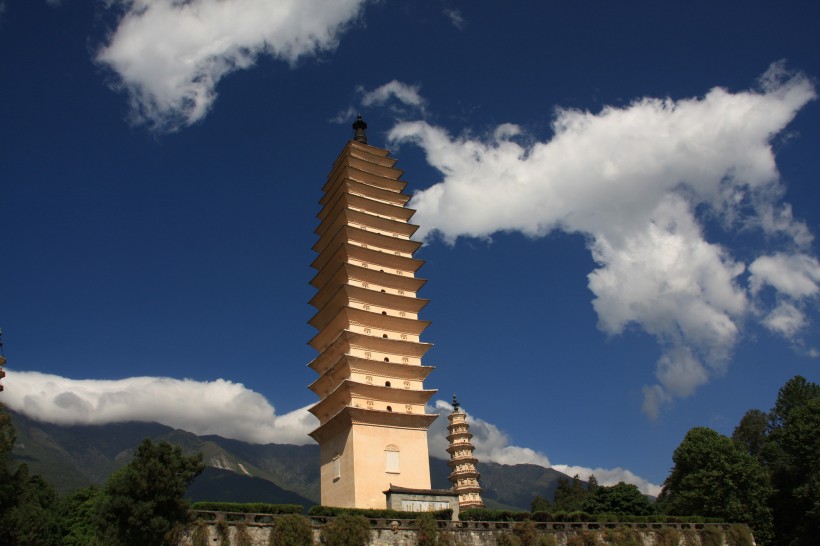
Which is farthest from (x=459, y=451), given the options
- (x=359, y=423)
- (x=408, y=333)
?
(x=359, y=423)

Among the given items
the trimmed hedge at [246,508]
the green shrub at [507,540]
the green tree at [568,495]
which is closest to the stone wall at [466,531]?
the green shrub at [507,540]

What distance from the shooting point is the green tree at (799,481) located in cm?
3812

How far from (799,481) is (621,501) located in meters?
12.1

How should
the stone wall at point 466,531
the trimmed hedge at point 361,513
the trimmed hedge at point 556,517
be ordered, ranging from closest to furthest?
the stone wall at point 466,531, the trimmed hedge at point 361,513, the trimmed hedge at point 556,517

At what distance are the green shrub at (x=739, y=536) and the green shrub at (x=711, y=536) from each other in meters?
0.94

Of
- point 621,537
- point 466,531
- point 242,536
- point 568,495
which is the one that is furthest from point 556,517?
point 568,495

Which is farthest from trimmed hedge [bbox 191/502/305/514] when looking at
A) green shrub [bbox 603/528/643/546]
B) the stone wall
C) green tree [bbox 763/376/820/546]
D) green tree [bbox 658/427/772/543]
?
green tree [bbox 763/376/820/546]

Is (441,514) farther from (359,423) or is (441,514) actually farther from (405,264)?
(405,264)

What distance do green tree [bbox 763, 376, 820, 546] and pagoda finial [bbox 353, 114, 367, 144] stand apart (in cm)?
3744

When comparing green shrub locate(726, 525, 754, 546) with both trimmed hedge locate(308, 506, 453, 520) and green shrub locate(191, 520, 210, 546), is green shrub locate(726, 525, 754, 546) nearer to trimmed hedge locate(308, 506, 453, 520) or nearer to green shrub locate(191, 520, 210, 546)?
trimmed hedge locate(308, 506, 453, 520)

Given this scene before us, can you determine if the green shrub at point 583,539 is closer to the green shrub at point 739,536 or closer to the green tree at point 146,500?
the green shrub at point 739,536

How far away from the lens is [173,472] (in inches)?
864

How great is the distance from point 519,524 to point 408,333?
14860mm

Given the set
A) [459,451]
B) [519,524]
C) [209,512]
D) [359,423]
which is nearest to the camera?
[209,512]
